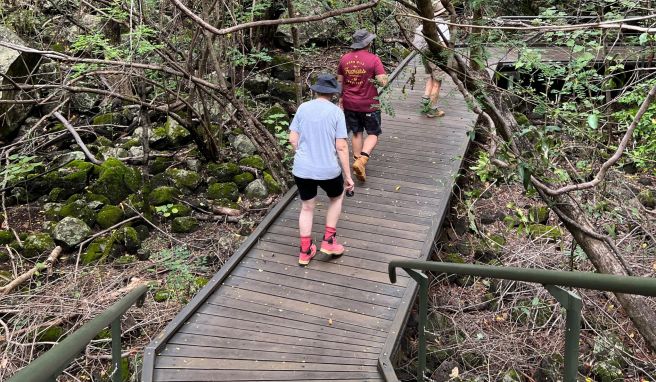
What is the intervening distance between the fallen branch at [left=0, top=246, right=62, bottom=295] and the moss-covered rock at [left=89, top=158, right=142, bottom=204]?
4.43 ft

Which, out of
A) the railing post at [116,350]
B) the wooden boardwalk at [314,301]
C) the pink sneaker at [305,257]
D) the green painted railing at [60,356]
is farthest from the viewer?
the pink sneaker at [305,257]

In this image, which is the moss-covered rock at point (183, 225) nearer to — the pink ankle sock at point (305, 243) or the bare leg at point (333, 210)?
the pink ankle sock at point (305, 243)

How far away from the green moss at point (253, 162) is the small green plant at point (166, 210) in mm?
1653

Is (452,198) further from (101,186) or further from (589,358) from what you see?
(101,186)

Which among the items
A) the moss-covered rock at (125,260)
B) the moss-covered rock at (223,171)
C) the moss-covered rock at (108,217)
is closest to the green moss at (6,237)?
the moss-covered rock at (108,217)

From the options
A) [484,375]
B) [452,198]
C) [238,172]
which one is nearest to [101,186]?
[238,172]

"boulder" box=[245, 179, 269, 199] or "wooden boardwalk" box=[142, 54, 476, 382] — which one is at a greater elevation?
"wooden boardwalk" box=[142, 54, 476, 382]

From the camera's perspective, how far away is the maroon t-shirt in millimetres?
6227

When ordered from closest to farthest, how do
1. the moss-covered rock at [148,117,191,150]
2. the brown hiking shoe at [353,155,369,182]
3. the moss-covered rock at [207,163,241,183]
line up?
the brown hiking shoe at [353,155,369,182] < the moss-covered rock at [207,163,241,183] < the moss-covered rock at [148,117,191,150]

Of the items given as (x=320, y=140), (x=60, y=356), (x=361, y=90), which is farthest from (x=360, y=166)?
(x=60, y=356)

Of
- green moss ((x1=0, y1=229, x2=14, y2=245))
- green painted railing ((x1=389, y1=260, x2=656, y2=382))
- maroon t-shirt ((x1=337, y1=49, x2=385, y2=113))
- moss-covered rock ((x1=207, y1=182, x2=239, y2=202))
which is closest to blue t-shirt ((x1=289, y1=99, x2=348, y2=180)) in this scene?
maroon t-shirt ((x1=337, y1=49, x2=385, y2=113))

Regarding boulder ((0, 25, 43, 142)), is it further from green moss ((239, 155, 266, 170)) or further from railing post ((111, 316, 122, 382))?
railing post ((111, 316, 122, 382))

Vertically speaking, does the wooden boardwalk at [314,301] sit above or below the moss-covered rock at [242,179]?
above

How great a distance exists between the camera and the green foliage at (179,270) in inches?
228
